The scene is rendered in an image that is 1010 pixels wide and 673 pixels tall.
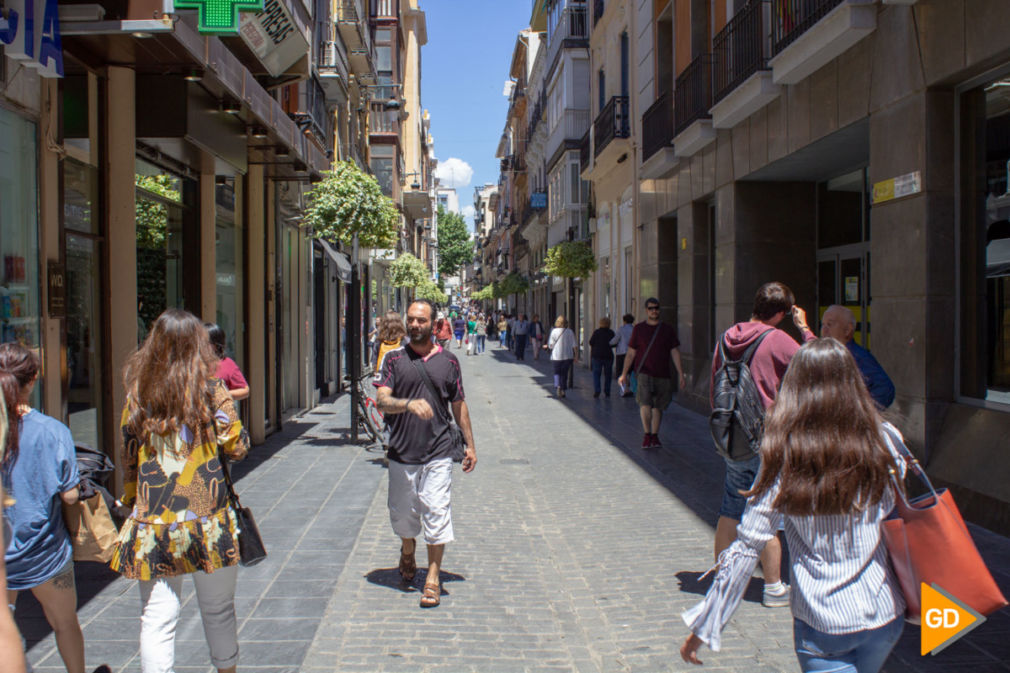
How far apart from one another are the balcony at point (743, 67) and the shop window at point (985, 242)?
4.18 m

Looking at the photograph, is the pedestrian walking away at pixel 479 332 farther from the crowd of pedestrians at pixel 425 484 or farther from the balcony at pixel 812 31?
the crowd of pedestrians at pixel 425 484

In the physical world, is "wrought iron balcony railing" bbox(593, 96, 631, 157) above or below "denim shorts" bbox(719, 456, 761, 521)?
above

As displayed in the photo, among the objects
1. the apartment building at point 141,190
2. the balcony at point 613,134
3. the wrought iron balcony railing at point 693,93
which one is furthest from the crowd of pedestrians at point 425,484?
the balcony at point 613,134

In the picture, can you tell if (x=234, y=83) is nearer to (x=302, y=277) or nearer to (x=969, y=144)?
(x=969, y=144)

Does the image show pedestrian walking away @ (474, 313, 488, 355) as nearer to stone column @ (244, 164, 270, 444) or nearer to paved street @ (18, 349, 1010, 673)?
stone column @ (244, 164, 270, 444)

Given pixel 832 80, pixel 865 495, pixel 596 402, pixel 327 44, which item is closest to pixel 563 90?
pixel 327 44

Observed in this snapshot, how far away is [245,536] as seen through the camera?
12.0ft

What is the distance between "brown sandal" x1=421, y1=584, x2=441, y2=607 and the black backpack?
186 cm

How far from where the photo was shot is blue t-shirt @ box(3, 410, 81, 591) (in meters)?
3.38

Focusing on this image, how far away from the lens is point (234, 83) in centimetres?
842

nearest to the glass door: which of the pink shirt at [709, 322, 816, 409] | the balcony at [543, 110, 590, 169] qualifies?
the pink shirt at [709, 322, 816, 409]

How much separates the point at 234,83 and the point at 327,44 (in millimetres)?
10950

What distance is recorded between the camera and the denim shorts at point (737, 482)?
5.17 metres

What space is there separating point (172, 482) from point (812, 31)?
845 cm
